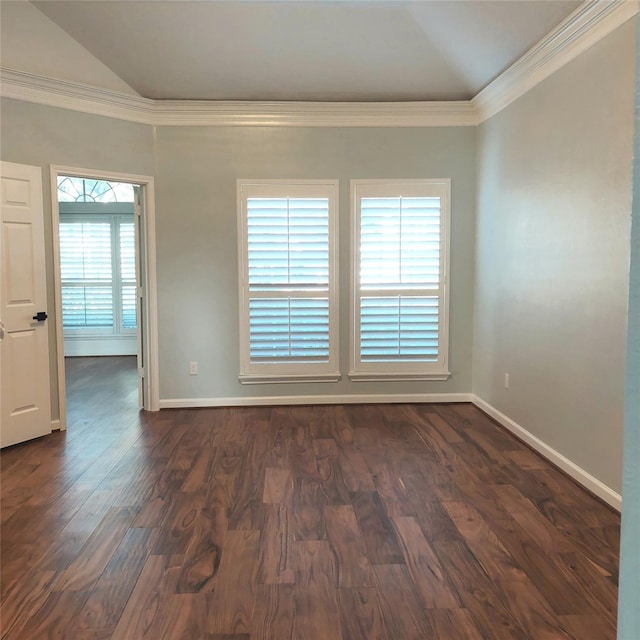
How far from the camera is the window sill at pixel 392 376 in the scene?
4770 mm

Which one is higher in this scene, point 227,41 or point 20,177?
point 227,41

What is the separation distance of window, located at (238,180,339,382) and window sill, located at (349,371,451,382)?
8.5 inches

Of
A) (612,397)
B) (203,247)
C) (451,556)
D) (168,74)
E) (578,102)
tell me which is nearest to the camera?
(451,556)

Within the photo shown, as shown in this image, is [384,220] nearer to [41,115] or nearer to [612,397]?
[612,397]

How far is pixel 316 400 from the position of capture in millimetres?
4797

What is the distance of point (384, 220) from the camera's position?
15.3ft

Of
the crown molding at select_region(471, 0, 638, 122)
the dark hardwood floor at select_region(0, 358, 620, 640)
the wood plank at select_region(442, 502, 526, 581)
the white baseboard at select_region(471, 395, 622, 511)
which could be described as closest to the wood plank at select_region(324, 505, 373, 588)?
the dark hardwood floor at select_region(0, 358, 620, 640)

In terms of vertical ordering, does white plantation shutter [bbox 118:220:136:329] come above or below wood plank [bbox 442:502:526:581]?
above

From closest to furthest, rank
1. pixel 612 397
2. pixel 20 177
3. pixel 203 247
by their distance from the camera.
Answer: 1. pixel 612 397
2. pixel 20 177
3. pixel 203 247

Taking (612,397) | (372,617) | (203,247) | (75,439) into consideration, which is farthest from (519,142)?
(75,439)

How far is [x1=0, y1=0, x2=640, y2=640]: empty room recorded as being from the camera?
6.72 ft

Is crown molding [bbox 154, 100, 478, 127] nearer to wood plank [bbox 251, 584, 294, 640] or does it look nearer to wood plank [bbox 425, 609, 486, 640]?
wood plank [bbox 251, 584, 294, 640]

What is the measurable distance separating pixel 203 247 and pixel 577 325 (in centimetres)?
319

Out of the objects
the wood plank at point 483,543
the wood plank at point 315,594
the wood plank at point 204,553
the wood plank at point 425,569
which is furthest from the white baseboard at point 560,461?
the wood plank at point 204,553
